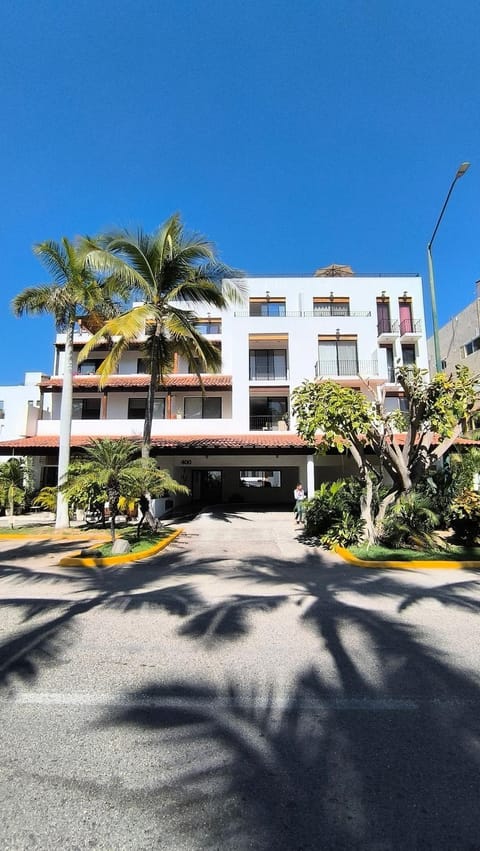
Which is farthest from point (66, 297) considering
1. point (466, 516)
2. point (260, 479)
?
point (260, 479)

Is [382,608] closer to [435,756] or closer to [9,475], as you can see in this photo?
[435,756]

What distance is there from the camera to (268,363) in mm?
26188

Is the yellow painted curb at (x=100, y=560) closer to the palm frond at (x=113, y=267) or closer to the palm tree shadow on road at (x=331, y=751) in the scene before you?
the palm tree shadow on road at (x=331, y=751)

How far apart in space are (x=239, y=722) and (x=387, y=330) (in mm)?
27817

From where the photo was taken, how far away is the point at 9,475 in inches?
891

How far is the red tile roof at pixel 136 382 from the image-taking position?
25391mm

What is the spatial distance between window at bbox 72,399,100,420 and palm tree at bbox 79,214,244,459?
12.2 m

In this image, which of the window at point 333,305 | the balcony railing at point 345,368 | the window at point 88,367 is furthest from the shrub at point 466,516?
the window at point 88,367

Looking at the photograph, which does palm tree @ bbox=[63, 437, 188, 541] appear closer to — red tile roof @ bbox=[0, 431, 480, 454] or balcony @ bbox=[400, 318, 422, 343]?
red tile roof @ bbox=[0, 431, 480, 454]

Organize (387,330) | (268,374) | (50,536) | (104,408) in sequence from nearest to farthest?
(50,536) < (268,374) < (104,408) < (387,330)

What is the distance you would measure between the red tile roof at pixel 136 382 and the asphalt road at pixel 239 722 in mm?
19073

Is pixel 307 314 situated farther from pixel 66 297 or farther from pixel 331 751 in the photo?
pixel 331 751

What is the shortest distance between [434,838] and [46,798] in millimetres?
2058

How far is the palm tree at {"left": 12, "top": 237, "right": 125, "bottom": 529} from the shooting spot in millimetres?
16438
